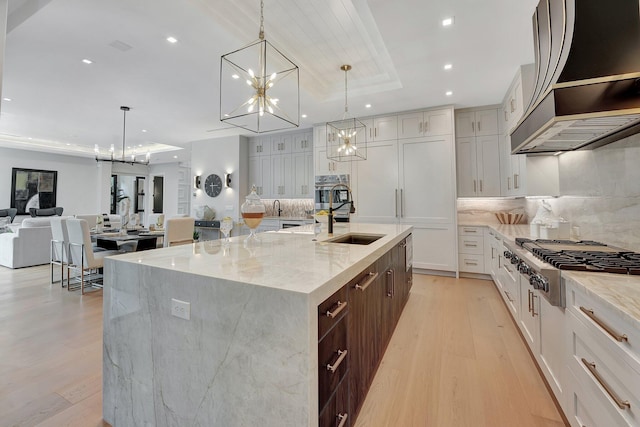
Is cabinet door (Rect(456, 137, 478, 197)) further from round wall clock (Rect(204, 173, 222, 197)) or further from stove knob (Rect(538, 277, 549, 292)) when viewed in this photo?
round wall clock (Rect(204, 173, 222, 197))

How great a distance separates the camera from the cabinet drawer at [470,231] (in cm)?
443

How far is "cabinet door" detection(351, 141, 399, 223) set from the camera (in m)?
4.95

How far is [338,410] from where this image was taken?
1236 millimetres

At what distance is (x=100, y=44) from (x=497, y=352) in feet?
15.8

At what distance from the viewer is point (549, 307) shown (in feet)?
5.58

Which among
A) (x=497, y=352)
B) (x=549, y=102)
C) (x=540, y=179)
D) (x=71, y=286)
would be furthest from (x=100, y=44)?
(x=540, y=179)

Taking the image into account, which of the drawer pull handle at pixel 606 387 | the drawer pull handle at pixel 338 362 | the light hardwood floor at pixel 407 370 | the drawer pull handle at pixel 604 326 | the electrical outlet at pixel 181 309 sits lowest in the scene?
the light hardwood floor at pixel 407 370

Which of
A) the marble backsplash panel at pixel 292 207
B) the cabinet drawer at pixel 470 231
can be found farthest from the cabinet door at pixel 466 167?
the marble backsplash panel at pixel 292 207

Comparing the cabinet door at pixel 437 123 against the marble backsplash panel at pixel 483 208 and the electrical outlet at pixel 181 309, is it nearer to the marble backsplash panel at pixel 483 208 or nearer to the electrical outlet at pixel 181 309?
the marble backsplash panel at pixel 483 208

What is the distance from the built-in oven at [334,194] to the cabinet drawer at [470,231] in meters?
1.94

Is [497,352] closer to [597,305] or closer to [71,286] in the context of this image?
[597,305]

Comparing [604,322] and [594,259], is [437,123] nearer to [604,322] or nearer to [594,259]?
[594,259]

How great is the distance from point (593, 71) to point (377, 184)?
356cm

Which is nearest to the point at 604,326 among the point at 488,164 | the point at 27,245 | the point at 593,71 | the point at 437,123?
the point at 593,71
